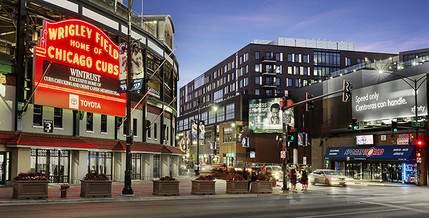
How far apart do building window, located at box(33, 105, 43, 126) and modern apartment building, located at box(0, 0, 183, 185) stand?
71 mm

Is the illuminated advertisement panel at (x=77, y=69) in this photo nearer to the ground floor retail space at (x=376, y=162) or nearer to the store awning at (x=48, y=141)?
the store awning at (x=48, y=141)

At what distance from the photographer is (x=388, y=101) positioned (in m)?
51.5

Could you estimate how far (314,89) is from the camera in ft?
266

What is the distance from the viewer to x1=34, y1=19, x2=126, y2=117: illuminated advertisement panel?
31.3 meters

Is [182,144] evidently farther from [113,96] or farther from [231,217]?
[231,217]

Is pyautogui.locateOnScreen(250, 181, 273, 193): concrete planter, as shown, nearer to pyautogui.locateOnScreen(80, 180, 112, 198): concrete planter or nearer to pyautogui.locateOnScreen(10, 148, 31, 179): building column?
pyautogui.locateOnScreen(80, 180, 112, 198): concrete planter

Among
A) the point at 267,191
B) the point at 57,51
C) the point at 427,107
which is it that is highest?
the point at 57,51

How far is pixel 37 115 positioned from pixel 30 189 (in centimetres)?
1265

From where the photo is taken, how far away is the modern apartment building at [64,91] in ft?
99.9

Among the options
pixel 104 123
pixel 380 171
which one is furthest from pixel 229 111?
pixel 104 123

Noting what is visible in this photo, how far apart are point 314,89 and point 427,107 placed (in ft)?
117

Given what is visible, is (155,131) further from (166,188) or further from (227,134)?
(227,134)

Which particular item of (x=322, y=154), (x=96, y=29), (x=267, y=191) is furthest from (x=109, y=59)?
(x=322, y=154)

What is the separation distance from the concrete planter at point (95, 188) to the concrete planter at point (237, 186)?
825 centimetres
